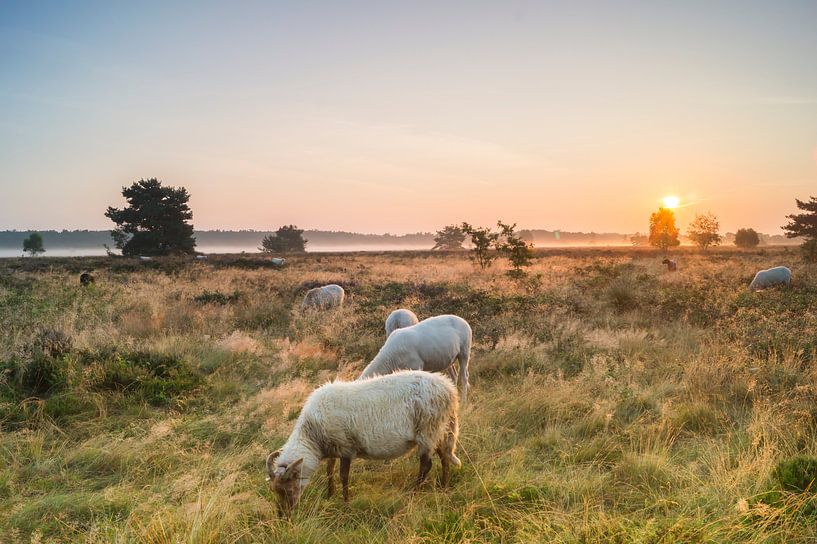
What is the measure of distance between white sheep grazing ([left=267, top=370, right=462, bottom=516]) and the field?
43cm

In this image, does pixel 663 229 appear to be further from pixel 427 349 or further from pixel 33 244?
pixel 33 244

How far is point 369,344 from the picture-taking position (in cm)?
1090

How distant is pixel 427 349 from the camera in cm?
740

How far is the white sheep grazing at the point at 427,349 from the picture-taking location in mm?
6977

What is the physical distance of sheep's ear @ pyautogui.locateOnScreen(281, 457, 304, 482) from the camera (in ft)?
13.9

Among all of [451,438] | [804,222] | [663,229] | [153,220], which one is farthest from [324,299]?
[663,229]

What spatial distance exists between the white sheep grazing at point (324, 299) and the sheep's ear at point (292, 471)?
38.2 ft

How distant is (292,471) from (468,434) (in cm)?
264

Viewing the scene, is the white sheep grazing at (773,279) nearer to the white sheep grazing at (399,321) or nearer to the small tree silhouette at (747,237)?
the white sheep grazing at (399,321)

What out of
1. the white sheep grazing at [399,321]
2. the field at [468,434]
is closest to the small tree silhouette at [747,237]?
the field at [468,434]

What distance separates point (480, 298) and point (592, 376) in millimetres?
8330

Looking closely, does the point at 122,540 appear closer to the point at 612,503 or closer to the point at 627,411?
the point at 612,503

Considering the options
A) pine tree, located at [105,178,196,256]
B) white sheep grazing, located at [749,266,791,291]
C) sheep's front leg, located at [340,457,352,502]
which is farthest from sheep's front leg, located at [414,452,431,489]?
pine tree, located at [105,178,196,256]

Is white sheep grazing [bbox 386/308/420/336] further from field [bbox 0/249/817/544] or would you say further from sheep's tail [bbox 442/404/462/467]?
sheep's tail [bbox 442/404/462/467]
